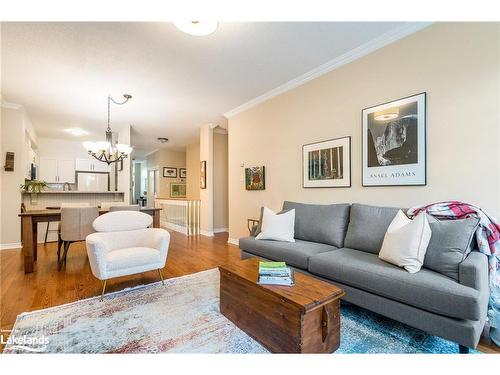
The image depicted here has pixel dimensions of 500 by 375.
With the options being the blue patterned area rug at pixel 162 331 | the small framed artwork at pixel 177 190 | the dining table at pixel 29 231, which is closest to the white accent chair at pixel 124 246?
the blue patterned area rug at pixel 162 331

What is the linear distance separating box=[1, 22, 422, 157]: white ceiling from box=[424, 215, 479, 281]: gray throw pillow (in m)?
1.97

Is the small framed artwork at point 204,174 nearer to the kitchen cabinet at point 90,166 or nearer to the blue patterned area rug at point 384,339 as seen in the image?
the kitchen cabinet at point 90,166

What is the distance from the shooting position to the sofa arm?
1486 mm

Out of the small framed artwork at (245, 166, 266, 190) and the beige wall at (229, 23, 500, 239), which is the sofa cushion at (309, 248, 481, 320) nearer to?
the beige wall at (229, 23, 500, 239)

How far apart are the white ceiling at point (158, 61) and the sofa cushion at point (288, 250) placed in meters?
2.20

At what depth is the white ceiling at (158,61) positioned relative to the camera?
2.43 meters

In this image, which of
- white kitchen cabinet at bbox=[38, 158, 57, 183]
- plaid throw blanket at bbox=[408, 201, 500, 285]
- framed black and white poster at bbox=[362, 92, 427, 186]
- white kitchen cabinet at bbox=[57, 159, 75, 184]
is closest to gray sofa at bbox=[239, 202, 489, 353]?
plaid throw blanket at bbox=[408, 201, 500, 285]

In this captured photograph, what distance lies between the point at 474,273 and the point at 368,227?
0.93 m

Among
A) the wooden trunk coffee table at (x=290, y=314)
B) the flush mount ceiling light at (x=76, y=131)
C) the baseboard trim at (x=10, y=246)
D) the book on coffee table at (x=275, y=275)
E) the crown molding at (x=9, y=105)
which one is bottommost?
the baseboard trim at (x=10, y=246)

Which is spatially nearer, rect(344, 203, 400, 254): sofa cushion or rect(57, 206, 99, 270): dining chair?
rect(344, 203, 400, 254): sofa cushion

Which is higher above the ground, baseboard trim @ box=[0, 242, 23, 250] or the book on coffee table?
the book on coffee table

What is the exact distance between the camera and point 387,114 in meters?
2.59

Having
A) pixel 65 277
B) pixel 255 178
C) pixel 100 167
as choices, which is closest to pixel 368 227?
pixel 255 178

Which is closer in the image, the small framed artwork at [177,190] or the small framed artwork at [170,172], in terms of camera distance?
the small framed artwork at [170,172]
